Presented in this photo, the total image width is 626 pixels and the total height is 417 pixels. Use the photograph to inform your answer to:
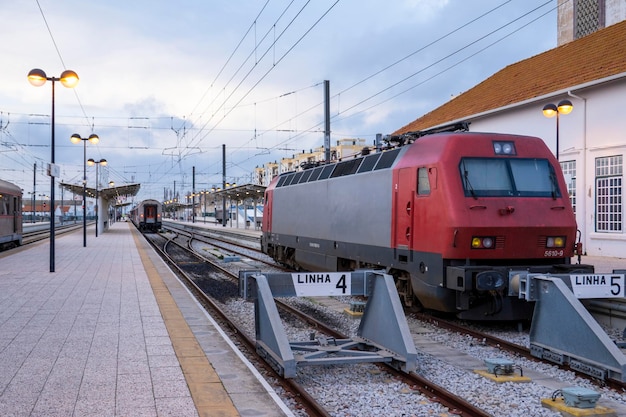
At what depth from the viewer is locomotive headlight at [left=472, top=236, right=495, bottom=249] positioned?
30.8 feet

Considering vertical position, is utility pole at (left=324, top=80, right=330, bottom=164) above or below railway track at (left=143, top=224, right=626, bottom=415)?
above

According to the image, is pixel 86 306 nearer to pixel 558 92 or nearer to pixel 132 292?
pixel 132 292

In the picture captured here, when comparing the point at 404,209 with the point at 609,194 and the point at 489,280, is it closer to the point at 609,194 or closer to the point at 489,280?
the point at 489,280

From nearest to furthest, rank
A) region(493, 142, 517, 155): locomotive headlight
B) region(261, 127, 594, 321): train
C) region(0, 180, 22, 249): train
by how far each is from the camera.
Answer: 1. region(261, 127, 594, 321): train
2. region(493, 142, 517, 155): locomotive headlight
3. region(0, 180, 22, 249): train

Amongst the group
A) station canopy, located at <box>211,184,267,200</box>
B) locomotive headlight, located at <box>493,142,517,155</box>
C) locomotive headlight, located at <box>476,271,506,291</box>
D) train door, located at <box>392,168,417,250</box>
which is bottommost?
locomotive headlight, located at <box>476,271,506,291</box>

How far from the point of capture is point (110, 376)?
20.9ft

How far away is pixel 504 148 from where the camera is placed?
10.1 m

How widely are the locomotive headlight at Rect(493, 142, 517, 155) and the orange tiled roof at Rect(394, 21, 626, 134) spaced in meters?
9.92

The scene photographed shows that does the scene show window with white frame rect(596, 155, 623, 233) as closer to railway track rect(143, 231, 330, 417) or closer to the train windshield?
the train windshield

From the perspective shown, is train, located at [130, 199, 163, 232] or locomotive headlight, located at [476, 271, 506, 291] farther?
train, located at [130, 199, 163, 232]

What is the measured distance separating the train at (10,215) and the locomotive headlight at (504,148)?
22.4 m

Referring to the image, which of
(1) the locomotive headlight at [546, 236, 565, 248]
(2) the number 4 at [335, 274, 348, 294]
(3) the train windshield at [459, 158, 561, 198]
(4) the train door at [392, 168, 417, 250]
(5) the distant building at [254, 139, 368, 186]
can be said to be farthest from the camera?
(5) the distant building at [254, 139, 368, 186]

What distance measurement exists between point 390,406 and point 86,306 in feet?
23.0

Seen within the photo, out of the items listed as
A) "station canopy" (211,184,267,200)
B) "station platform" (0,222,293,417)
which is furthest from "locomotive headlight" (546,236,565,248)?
"station canopy" (211,184,267,200)
